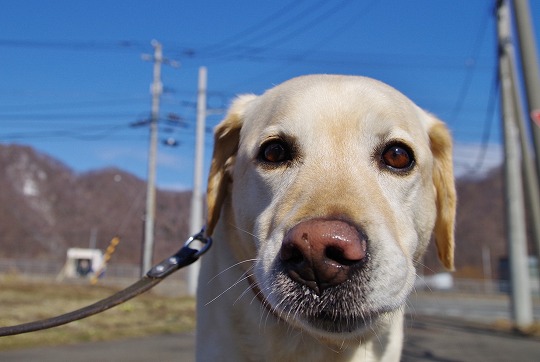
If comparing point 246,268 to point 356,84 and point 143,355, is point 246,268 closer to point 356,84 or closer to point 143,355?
point 356,84

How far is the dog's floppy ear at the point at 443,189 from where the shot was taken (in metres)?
3.01

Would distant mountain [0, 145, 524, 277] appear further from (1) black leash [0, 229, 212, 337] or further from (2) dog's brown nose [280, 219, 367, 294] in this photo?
(2) dog's brown nose [280, 219, 367, 294]

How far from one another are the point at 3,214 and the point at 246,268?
69186 millimetres

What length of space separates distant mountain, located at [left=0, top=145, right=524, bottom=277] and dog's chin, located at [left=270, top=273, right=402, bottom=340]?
74.2ft

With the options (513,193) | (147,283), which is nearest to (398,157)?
(147,283)

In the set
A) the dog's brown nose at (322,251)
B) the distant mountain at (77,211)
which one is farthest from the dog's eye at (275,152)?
the distant mountain at (77,211)

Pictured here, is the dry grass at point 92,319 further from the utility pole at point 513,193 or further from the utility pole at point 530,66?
the utility pole at point 530,66

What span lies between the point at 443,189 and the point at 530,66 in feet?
11.9

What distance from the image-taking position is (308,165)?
239cm

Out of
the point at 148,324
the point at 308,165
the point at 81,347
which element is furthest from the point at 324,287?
the point at 148,324

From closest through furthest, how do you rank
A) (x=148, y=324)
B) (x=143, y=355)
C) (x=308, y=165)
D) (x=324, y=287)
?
1. (x=324, y=287)
2. (x=308, y=165)
3. (x=143, y=355)
4. (x=148, y=324)

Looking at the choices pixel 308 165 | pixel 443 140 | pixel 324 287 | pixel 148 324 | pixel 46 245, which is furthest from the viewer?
pixel 46 245

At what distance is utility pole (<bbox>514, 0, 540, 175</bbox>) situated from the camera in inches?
227

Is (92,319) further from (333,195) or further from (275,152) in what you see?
(333,195)
